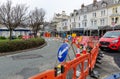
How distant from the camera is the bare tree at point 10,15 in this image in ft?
71.7

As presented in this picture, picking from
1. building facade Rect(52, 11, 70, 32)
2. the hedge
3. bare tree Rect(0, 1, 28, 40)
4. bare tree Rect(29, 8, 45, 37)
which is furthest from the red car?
building facade Rect(52, 11, 70, 32)

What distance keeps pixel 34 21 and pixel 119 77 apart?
106 feet

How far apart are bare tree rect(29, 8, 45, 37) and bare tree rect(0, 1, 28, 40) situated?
9104 millimetres

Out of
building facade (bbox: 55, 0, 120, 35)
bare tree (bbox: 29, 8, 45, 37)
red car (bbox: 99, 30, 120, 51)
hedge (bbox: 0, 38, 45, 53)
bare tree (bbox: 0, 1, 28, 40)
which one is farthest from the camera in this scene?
building facade (bbox: 55, 0, 120, 35)

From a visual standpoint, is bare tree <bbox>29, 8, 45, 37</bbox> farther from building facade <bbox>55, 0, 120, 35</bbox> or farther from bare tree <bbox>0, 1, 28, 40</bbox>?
building facade <bbox>55, 0, 120, 35</bbox>

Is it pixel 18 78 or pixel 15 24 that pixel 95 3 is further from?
pixel 18 78

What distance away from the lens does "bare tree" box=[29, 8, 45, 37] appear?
36469 millimetres

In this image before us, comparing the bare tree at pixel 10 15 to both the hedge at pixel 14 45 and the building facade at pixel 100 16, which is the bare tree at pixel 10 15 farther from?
the building facade at pixel 100 16

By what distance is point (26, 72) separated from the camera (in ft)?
27.3

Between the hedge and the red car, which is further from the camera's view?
the red car

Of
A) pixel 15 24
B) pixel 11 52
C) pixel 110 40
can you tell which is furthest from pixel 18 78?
pixel 15 24

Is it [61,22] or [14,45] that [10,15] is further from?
[61,22]

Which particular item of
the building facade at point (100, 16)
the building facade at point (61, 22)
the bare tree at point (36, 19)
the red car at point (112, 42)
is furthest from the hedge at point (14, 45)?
the building facade at point (61, 22)

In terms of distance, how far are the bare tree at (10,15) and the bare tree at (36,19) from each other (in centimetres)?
910
